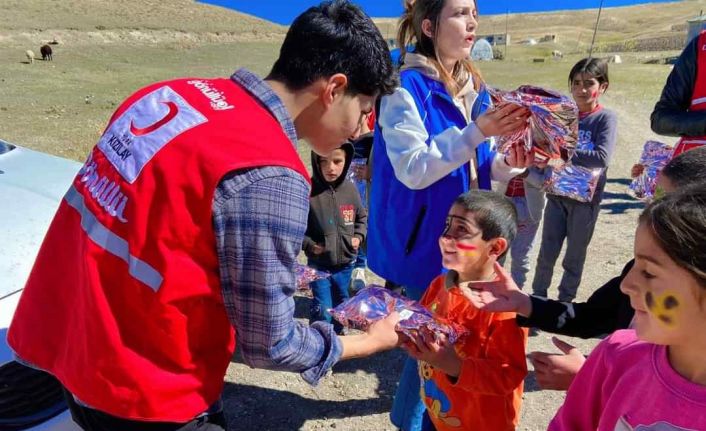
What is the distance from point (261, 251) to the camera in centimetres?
133

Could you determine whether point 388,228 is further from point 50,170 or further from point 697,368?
point 50,170

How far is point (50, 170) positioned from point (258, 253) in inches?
113

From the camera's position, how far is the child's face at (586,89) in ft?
13.8

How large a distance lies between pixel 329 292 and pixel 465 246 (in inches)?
71.9

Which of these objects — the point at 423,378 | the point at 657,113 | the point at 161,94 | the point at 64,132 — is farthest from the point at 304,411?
the point at 64,132

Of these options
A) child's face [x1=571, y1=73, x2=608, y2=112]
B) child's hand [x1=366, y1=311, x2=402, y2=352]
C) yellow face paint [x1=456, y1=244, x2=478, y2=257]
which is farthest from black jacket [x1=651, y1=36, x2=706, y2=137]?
child's hand [x1=366, y1=311, x2=402, y2=352]

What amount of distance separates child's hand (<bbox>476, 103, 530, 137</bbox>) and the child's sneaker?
276 centimetres

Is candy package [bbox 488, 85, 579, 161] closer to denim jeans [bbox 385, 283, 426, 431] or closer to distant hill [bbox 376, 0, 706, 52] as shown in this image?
denim jeans [bbox 385, 283, 426, 431]

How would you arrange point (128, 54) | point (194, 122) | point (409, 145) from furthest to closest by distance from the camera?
point (128, 54) → point (409, 145) → point (194, 122)

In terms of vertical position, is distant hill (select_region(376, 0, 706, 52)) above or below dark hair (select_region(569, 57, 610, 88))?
above

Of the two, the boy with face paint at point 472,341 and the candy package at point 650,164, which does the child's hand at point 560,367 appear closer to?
the boy with face paint at point 472,341

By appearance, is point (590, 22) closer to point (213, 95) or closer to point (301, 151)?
point (301, 151)

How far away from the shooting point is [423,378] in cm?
246

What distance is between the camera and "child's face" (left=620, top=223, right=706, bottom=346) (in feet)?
3.75
